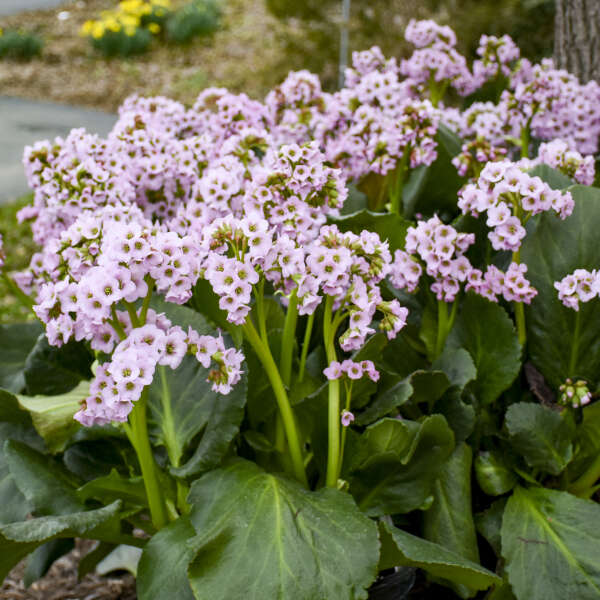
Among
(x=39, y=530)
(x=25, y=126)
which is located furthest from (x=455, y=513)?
(x=25, y=126)

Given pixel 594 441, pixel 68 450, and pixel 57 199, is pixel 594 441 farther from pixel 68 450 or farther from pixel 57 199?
pixel 57 199

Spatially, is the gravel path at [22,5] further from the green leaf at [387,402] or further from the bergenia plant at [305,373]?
the green leaf at [387,402]

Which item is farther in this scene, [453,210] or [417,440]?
[453,210]

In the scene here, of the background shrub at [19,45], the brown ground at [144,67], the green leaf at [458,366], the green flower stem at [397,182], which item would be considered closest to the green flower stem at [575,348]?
the green leaf at [458,366]

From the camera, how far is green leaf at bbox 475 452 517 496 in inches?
65.3

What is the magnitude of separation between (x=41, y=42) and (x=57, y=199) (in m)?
10.1

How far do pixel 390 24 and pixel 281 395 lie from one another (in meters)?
5.43

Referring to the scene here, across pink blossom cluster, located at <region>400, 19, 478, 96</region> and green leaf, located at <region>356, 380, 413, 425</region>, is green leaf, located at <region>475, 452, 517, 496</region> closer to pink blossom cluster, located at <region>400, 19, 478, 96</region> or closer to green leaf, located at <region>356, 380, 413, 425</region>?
green leaf, located at <region>356, 380, 413, 425</region>

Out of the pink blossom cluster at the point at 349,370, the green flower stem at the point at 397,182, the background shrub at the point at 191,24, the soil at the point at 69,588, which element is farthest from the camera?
the background shrub at the point at 191,24

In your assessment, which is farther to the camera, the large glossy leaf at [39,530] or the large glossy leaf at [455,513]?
the large glossy leaf at [455,513]

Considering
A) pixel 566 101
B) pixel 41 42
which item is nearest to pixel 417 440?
pixel 566 101

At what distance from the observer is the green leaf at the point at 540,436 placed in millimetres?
1598

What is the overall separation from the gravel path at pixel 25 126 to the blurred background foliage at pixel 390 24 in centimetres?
209

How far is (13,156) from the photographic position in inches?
276
